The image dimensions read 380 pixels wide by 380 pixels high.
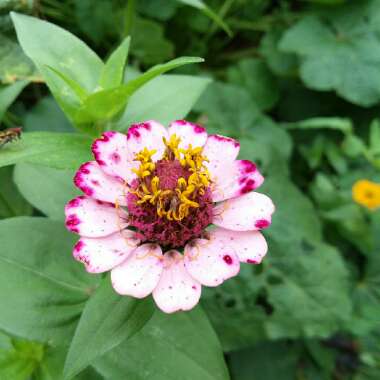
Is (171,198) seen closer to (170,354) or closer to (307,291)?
(170,354)

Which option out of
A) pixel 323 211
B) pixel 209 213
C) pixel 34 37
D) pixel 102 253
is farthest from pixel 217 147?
pixel 323 211

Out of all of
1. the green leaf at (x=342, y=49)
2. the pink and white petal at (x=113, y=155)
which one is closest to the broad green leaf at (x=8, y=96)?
the pink and white petal at (x=113, y=155)

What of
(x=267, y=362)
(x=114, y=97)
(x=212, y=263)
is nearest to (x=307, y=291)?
(x=267, y=362)

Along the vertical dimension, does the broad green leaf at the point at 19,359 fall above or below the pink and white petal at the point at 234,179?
below

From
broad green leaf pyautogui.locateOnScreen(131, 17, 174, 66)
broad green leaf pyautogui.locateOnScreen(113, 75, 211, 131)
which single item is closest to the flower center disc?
broad green leaf pyautogui.locateOnScreen(113, 75, 211, 131)

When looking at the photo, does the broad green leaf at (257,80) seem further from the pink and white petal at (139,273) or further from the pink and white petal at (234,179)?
the pink and white petal at (139,273)

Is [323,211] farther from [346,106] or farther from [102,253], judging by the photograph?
[102,253]

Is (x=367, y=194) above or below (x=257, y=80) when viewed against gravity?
below
